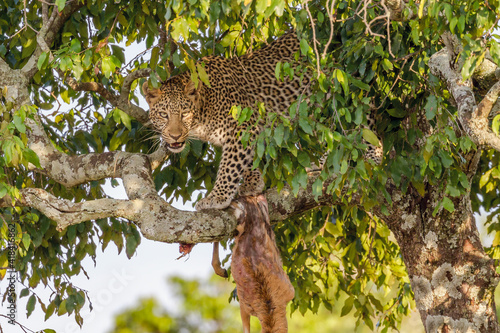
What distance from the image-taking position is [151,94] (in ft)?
22.0

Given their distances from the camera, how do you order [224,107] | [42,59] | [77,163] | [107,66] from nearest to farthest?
1. [107,66]
2. [42,59]
3. [77,163]
4. [224,107]

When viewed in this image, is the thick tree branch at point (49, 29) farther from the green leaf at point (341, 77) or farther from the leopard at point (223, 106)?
the green leaf at point (341, 77)

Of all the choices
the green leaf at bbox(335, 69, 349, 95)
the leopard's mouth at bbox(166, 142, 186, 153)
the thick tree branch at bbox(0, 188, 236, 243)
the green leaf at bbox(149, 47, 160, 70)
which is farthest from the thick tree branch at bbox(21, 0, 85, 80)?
the green leaf at bbox(335, 69, 349, 95)

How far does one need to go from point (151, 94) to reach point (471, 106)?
3022 mm

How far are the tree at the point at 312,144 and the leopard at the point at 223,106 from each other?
0.69ft

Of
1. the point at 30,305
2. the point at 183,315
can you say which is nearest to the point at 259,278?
the point at 183,315

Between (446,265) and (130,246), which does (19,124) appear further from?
(446,265)

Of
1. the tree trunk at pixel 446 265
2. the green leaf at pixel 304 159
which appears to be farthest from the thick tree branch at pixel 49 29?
the tree trunk at pixel 446 265

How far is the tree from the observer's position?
15.8 feet

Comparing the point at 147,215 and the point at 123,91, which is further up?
the point at 123,91

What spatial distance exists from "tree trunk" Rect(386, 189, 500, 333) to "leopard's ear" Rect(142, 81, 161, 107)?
2292 millimetres

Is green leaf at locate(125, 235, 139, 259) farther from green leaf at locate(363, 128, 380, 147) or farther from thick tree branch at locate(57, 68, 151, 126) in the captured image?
green leaf at locate(363, 128, 380, 147)

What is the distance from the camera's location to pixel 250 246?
5.69 meters

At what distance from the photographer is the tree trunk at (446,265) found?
6387 millimetres
